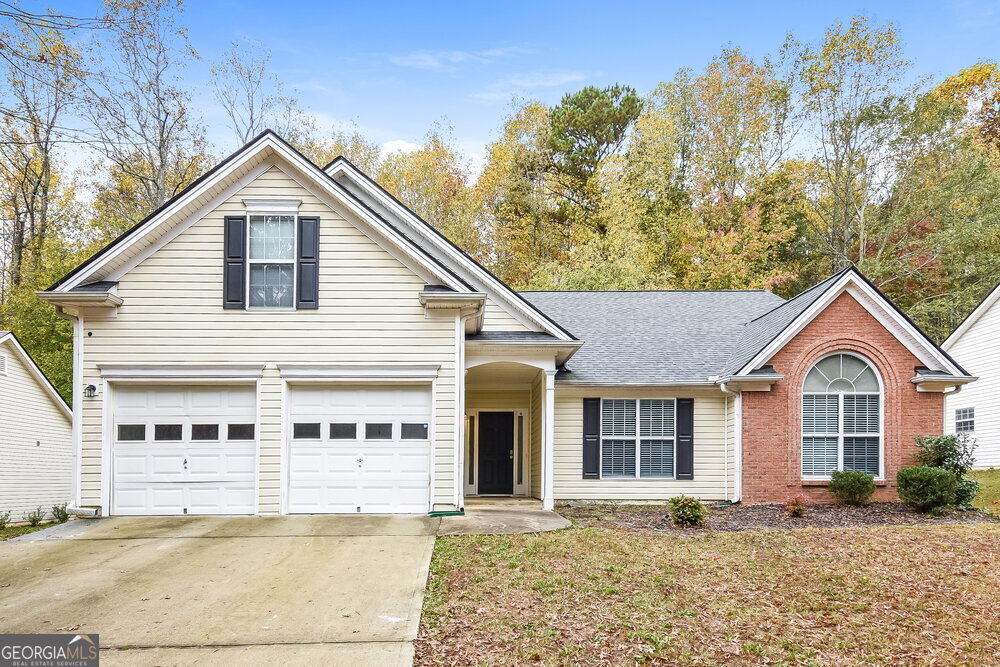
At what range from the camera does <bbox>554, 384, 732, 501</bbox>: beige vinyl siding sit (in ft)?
55.1

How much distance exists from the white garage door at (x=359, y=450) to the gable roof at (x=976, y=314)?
18882 millimetres

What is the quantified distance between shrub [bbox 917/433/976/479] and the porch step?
7.86 meters

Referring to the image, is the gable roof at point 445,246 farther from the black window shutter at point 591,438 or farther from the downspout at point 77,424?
the downspout at point 77,424

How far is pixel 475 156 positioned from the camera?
3703cm

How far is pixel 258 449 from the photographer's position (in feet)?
42.3

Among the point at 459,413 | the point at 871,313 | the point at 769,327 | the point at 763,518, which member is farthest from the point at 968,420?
the point at 459,413

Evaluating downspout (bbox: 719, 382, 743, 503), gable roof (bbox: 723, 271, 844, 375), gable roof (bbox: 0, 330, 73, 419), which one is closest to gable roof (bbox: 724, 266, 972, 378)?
gable roof (bbox: 723, 271, 844, 375)

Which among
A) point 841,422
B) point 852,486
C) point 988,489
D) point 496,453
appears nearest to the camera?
point 852,486

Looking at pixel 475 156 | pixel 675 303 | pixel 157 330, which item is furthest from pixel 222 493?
pixel 475 156

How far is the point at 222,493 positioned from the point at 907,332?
45.1 ft

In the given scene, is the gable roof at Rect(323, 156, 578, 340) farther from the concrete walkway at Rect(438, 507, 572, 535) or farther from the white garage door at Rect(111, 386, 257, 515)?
the white garage door at Rect(111, 386, 257, 515)

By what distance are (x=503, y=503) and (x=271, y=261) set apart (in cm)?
688

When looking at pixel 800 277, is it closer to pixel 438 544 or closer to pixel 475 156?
pixel 475 156

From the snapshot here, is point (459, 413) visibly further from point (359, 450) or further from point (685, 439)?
point (685, 439)
